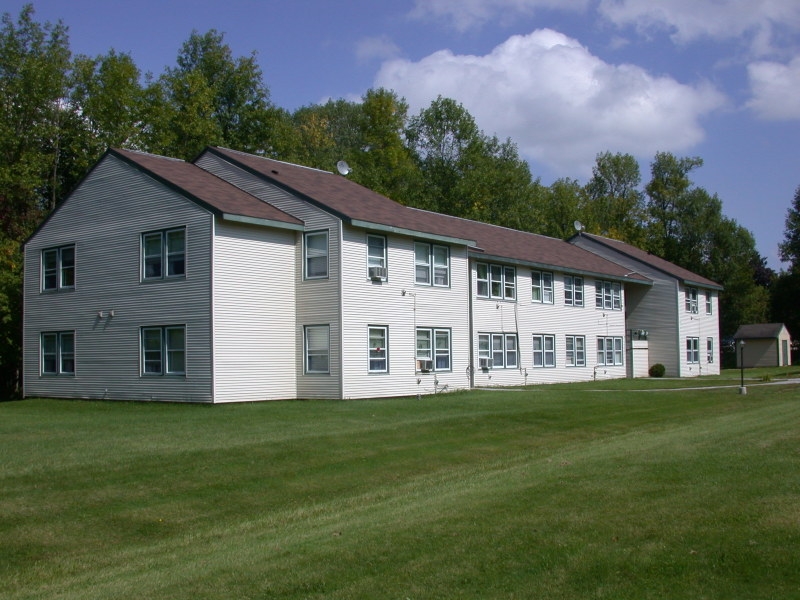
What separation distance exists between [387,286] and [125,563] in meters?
18.9

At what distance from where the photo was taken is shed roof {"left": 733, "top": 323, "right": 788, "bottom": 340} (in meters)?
61.8

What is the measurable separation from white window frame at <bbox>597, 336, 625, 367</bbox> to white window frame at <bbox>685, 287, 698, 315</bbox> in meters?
6.22

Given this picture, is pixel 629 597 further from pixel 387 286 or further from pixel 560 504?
pixel 387 286

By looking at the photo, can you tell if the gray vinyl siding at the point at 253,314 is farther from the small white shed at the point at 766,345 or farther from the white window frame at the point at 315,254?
the small white shed at the point at 766,345

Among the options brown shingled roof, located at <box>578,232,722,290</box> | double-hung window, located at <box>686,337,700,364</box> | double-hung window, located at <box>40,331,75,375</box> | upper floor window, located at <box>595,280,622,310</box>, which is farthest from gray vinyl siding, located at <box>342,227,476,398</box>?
double-hung window, located at <box>686,337,700,364</box>

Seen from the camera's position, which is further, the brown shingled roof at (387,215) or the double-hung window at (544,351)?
the double-hung window at (544,351)

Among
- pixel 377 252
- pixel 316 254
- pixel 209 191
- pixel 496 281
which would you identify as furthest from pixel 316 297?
pixel 496 281

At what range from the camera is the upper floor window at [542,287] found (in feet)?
116

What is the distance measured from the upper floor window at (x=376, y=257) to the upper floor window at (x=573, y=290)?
13.0m

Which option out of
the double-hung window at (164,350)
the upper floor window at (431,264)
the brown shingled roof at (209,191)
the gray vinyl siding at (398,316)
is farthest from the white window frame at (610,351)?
the double-hung window at (164,350)

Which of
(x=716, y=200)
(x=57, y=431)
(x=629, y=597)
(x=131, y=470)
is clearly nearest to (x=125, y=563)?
(x=131, y=470)

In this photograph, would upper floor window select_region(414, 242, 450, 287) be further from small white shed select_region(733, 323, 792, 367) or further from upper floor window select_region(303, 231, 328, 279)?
small white shed select_region(733, 323, 792, 367)

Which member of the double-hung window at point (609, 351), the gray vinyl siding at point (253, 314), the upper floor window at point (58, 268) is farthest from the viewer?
the double-hung window at point (609, 351)

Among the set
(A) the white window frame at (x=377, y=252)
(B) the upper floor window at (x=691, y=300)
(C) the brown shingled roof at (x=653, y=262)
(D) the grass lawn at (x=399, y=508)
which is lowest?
(D) the grass lawn at (x=399, y=508)
